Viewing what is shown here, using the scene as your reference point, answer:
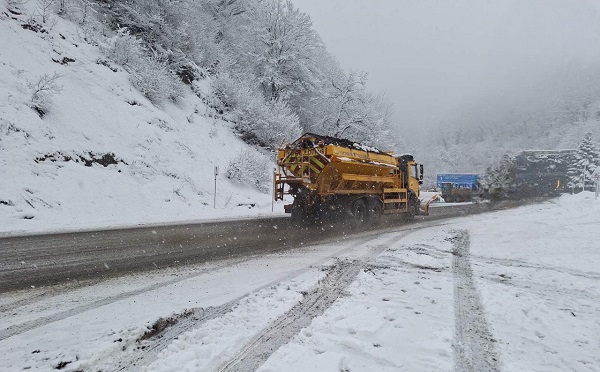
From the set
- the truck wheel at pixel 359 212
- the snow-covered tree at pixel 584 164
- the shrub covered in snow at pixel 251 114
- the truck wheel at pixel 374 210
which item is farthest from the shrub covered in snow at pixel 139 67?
the snow-covered tree at pixel 584 164

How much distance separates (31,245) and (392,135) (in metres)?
35.9

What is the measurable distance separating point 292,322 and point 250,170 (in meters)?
16.9

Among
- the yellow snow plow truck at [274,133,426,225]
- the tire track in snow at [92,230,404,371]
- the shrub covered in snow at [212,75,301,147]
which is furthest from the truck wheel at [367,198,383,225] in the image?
the shrub covered in snow at [212,75,301,147]

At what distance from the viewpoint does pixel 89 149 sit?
45.9ft

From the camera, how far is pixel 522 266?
6.15 m

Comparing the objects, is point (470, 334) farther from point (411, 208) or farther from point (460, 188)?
point (460, 188)

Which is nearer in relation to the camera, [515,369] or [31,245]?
[515,369]

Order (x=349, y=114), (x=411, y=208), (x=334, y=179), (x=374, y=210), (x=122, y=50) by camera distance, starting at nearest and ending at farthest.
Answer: (x=334, y=179), (x=374, y=210), (x=411, y=208), (x=122, y=50), (x=349, y=114)

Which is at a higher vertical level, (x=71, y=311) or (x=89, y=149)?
(x=89, y=149)

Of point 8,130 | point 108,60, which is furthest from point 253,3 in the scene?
point 8,130

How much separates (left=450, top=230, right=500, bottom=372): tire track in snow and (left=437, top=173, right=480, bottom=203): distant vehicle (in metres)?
38.3

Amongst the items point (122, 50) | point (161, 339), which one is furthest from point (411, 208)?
point (122, 50)

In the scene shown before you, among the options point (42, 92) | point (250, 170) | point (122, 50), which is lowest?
point (250, 170)

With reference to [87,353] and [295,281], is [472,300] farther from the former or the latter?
[87,353]
